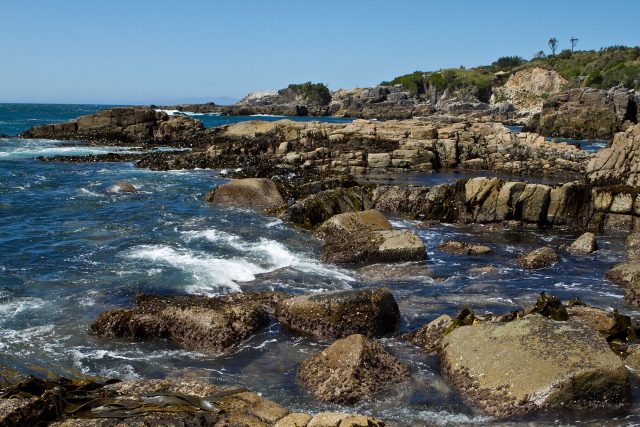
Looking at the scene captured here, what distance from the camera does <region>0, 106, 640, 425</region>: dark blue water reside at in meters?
10.5

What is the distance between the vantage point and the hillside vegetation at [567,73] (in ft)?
356

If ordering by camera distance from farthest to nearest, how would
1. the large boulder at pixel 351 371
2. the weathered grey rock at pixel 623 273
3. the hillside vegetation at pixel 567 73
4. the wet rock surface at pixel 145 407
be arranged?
the hillside vegetation at pixel 567 73 → the weathered grey rock at pixel 623 273 → the large boulder at pixel 351 371 → the wet rock surface at pixel 145 407

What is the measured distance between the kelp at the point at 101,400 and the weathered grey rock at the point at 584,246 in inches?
634

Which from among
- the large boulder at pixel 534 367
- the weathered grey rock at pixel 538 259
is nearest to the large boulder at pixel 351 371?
the large boulder at pixel 534 367

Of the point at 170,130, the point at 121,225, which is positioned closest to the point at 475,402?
the point at 121,225

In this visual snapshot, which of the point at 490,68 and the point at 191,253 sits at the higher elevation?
the point at 490,68

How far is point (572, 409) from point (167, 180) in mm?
30538

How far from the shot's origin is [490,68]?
176 metres

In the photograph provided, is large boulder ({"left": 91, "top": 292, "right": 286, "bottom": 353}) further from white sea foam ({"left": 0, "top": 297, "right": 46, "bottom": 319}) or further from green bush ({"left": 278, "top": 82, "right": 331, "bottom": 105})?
green bush ({"left": 278, "top": 82, "right": 331, "bottom": 105})

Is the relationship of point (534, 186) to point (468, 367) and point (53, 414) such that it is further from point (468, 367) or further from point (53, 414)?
point (53, 414)

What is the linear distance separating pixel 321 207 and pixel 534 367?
15.1m

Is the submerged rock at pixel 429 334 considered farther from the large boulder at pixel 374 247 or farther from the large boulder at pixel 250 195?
the large boulder at pixel 250 195

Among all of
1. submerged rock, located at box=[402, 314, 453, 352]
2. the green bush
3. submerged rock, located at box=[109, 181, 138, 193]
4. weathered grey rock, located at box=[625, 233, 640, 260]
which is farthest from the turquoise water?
submerged rock, located at box=[402, 314, 453, 352]

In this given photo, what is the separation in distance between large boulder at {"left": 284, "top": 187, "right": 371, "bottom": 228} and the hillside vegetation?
92929 mm
